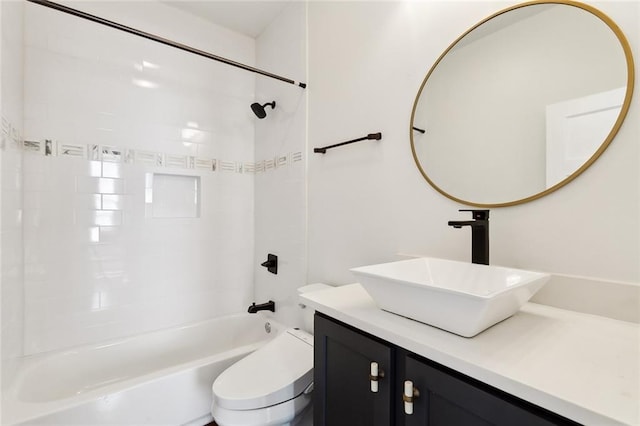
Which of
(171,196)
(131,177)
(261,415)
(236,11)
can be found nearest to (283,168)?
(171,196)

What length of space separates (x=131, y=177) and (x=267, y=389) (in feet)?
5.42

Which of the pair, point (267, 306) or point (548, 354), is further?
point (267, 306)

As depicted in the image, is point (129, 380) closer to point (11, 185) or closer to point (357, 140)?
point (11, 185)

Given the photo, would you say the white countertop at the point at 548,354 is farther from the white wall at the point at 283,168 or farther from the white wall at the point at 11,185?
the white wall at the point at 11,185

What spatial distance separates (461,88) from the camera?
115cm

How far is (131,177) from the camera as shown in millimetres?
2023

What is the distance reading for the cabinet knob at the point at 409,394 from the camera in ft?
2.26

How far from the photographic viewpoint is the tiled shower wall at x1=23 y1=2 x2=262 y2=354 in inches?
69.4

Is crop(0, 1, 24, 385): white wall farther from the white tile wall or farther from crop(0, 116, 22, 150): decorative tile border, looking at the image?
the white tile wall

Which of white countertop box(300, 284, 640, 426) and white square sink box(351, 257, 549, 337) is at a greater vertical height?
white square sink box(351, 257, 549, 337)

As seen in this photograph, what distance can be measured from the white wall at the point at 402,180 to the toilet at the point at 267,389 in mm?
497

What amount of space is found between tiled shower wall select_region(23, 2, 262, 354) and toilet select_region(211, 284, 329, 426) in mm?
1038

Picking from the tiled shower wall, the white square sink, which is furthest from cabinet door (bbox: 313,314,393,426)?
the tiled shower wall

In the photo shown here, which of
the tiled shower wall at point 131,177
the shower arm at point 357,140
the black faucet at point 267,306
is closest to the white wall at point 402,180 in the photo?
the shower arm at point 357,140
